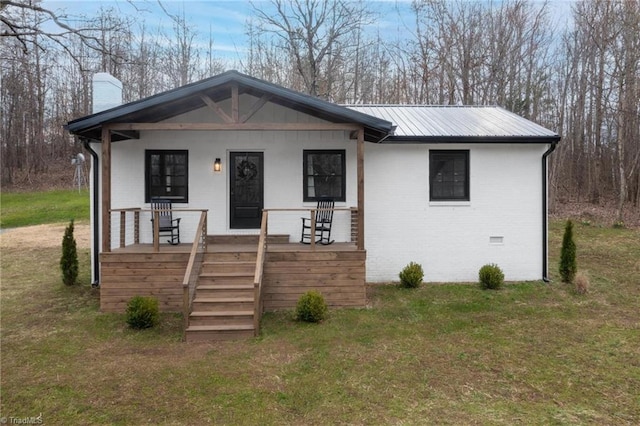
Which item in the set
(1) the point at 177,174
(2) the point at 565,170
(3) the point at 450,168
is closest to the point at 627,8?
(2) the point at 565,170

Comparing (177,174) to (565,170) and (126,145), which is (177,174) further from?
(565,170)

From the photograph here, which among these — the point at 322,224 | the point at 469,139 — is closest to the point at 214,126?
the point at 322,224

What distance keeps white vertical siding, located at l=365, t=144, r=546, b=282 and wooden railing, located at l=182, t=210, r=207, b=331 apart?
3.45 meters

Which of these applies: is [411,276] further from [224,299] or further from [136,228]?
[136,228]

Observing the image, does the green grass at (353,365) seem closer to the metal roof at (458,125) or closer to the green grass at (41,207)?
the metal roof at (458,125)

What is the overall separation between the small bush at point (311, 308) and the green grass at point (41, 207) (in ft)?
55.0

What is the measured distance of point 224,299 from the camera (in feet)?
19.9

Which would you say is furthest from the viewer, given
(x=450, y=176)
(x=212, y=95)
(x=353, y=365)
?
(x=450, y=176)

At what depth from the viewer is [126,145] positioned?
8.16 meters

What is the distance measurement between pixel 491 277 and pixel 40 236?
15.2m

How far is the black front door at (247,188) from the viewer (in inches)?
331

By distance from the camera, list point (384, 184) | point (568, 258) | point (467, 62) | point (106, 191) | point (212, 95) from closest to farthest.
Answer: point (106, 191) → point (212, 95) → point (568, 258) → point (384, 184) → point (467, 62)

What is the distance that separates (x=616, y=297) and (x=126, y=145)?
10278mm

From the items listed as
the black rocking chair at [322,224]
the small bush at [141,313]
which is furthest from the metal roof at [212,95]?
the small bush at [141,313]
